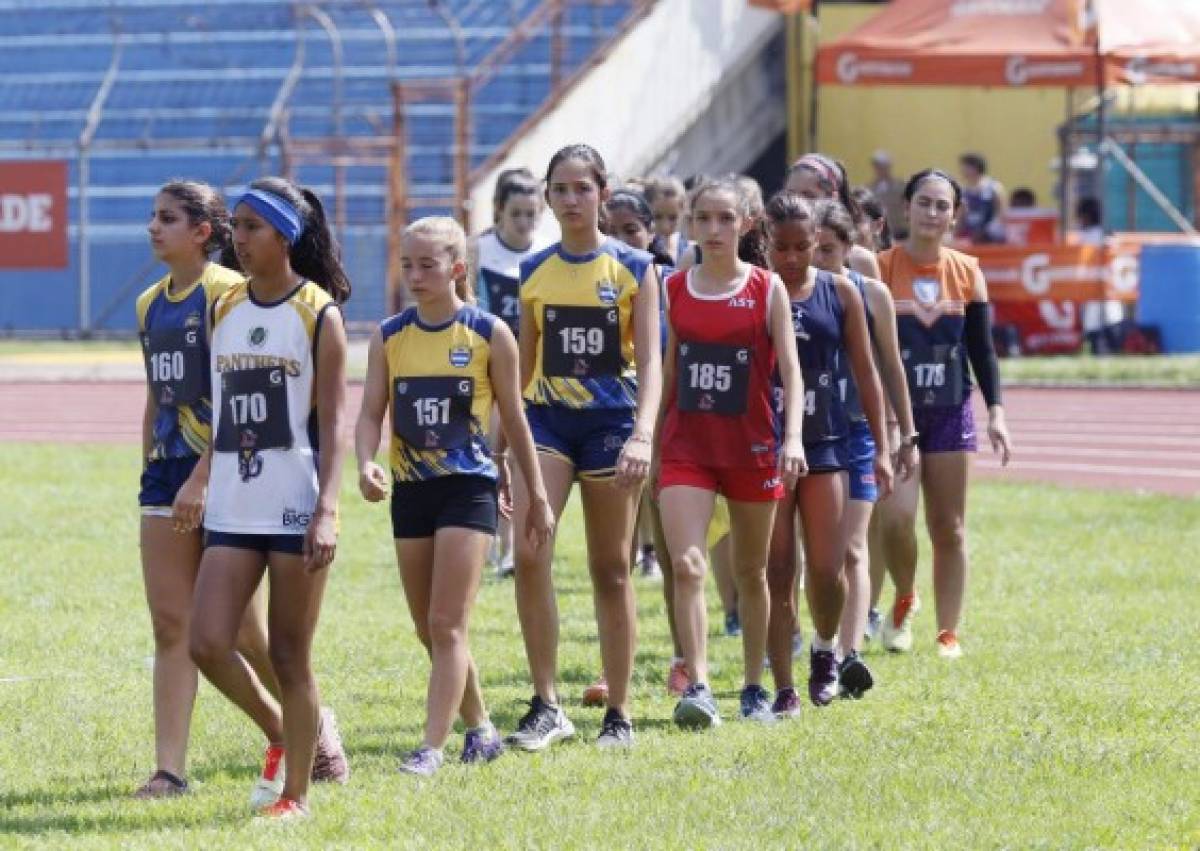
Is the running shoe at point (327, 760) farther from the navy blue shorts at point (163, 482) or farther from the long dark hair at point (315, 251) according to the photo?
the long dark hair at point (315, 251)

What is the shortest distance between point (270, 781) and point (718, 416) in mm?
→ 2353

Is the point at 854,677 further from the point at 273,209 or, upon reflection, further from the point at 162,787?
the point at 273,209

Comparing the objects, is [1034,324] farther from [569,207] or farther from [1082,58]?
[569,207]

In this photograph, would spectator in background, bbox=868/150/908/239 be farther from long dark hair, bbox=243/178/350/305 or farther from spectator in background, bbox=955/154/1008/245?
long dark hair, bbox=243/178/350/305

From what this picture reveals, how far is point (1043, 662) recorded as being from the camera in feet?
35.8

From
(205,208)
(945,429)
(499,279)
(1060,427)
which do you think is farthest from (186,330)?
(1060,427)

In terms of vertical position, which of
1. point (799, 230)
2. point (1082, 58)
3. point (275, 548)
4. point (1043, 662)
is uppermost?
point (1082, 58)

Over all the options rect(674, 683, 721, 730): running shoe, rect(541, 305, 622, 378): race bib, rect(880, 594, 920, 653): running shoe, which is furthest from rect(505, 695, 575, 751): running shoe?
rect(880, 594, 920, 653): running shoe

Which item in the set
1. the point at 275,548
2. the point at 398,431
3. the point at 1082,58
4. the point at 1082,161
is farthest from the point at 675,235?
the point at 1082,161

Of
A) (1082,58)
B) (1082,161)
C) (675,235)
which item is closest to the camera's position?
(675,235)

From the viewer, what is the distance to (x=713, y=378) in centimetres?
951

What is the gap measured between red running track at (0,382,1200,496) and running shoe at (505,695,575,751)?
1017 cm

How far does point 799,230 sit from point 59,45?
31.1 m

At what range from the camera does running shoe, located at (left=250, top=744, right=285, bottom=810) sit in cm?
785
